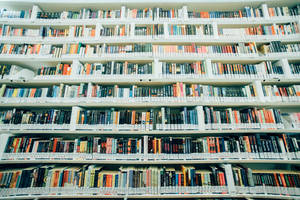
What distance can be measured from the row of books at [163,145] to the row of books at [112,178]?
266 mm

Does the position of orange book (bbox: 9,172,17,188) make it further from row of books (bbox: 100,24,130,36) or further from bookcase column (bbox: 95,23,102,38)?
row of books (bbox: 100,24,130,36)

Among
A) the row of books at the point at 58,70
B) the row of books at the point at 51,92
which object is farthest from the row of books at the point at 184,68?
the row of books at the point at 58,70

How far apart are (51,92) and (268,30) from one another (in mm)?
3951

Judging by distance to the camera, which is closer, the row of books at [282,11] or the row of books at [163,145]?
the row of books at [163,145]

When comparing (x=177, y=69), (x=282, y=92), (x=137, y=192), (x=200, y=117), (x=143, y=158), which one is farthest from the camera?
(x=177, y=69)

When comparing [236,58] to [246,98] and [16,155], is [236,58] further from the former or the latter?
[16,155]

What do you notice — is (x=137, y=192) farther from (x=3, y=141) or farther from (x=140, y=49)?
(x=140, y=49)

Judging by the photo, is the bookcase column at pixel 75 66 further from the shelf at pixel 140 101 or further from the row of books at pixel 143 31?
the row of books at pixel 143 31

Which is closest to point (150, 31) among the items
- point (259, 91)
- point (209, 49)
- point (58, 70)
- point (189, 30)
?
point (189, 30)

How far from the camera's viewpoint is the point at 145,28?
2.24m

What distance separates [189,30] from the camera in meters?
2.21

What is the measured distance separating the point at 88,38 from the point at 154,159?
235cm

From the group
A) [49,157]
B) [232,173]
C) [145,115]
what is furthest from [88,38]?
[232,173]

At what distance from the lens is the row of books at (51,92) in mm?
1963
